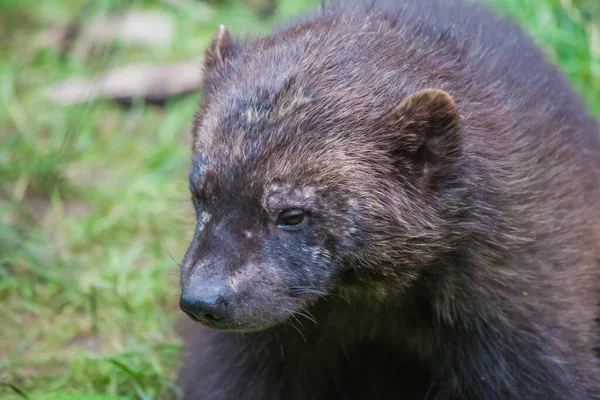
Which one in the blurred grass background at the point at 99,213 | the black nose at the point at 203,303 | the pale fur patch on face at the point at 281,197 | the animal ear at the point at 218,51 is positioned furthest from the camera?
the blurred grass background at the point at 99,213

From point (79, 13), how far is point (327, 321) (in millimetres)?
5976

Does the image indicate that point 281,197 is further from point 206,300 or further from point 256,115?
point 206,300

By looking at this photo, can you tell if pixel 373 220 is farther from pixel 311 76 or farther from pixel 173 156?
pixel 173 156

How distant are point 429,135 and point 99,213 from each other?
11.5 ft

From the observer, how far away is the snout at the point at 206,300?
3.41m

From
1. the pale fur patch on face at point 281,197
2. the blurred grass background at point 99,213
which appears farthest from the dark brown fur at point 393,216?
the blurred grass background at point 99,213

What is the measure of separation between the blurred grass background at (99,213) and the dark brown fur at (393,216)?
932mm

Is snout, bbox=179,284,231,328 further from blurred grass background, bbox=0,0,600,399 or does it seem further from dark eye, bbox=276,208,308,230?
blurred grass background, bbox=0,0,600,399

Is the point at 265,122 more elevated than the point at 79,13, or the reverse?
the point at 79,13

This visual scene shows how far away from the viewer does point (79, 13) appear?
9.10 metres

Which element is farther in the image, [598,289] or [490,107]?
[598,289]

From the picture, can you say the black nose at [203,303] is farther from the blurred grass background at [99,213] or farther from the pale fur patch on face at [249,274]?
the blurred grass background at [99,213]

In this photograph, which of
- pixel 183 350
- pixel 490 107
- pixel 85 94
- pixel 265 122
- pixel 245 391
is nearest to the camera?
pixel 265 122

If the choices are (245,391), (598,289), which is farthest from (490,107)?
→ (245,391)
